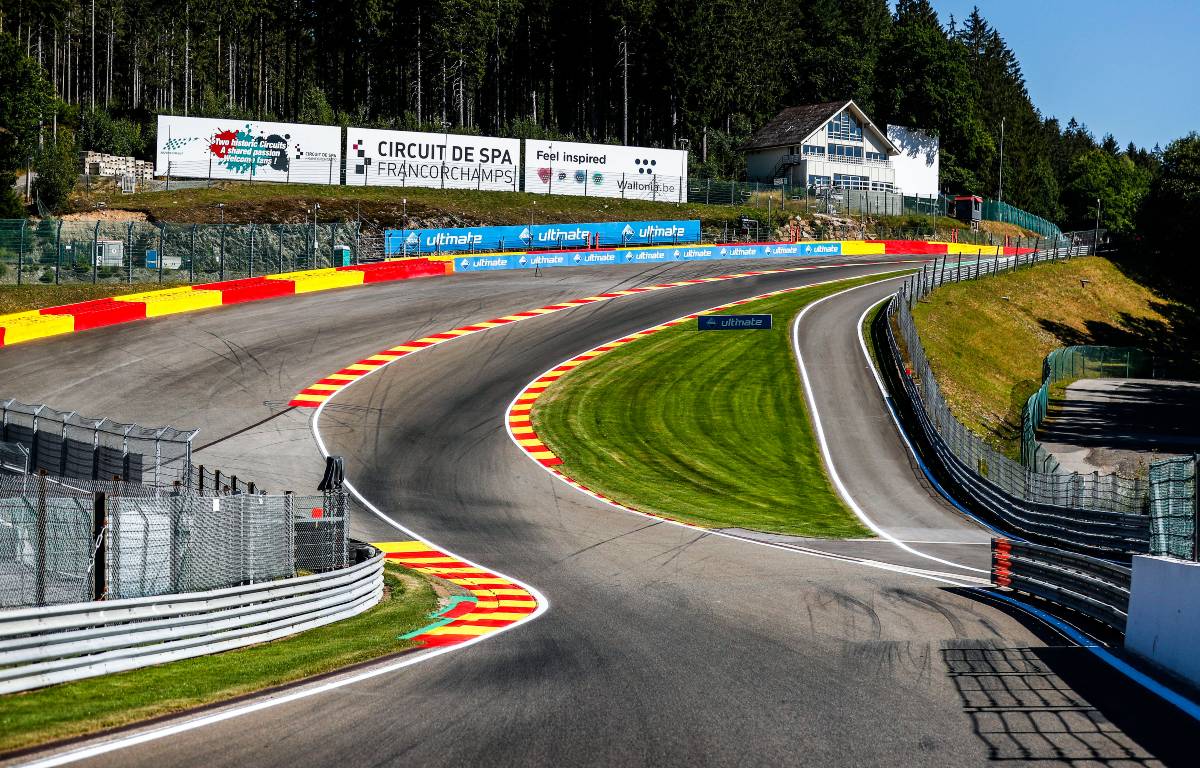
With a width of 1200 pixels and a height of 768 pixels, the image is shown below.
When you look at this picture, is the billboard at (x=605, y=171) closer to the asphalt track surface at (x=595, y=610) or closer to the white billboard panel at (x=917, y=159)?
the asphalt track surface at (x=595, y=610)

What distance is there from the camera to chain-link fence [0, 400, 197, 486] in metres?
21.2

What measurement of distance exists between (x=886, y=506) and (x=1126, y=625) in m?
17.4

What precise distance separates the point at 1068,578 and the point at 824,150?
89.1m

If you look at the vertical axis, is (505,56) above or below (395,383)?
above

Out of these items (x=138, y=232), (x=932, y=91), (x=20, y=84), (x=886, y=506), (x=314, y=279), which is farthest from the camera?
(x=932, y=91)

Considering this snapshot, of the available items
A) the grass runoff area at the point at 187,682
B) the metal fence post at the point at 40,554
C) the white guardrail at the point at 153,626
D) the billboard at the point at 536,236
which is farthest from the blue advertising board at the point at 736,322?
the metal fence post at the point at 40,554

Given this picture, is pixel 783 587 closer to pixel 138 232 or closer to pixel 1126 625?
pixel 1126 625

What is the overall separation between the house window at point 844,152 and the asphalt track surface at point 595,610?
6097 centimetres

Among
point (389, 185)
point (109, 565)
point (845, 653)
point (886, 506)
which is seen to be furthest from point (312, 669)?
point (389, 185)

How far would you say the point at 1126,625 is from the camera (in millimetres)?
12898

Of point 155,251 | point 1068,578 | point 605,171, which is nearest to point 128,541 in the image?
point 1068,578

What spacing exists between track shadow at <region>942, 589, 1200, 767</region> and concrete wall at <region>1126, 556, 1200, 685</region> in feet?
1.65

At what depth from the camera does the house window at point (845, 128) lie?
101 metres

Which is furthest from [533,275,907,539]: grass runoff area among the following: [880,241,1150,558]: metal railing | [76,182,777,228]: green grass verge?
[76,182,777,228]: green grass verge
